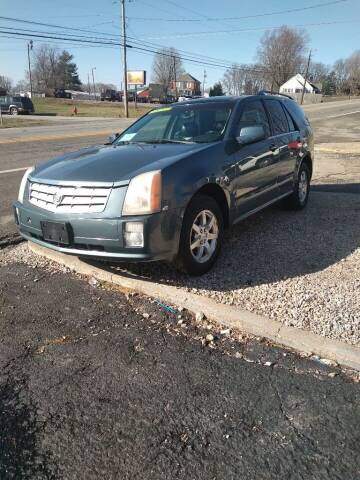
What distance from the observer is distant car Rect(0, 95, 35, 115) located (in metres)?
43.8

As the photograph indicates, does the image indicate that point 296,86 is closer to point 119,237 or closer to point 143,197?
point 143,197

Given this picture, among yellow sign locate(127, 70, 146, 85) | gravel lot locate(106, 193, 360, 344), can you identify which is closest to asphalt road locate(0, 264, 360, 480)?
gravel lot locate(106, 193, 360, 344)

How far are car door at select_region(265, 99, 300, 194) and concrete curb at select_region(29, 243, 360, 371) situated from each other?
2.50m

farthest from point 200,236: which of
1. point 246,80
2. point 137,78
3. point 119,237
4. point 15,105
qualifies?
point 246,80

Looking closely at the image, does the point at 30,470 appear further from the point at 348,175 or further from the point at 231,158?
the point at 348,175

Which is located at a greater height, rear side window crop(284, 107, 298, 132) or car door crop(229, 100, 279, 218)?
rear side window crop(284, 107, 298, 132)

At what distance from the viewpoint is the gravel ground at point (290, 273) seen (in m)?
3.55

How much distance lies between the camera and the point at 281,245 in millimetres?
Result: 5066

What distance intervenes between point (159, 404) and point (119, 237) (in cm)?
144

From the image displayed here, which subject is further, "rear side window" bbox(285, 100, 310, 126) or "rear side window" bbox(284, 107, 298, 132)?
"rear side window" bbox(285, 100, 310, 126)

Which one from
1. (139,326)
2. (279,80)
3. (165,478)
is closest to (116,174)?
(139,326)

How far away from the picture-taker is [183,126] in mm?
5000

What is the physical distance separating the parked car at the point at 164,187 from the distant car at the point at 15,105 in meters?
42.8

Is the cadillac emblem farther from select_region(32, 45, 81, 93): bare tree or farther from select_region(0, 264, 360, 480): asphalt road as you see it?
select_region(32, 45, 81, 93): bare tree
